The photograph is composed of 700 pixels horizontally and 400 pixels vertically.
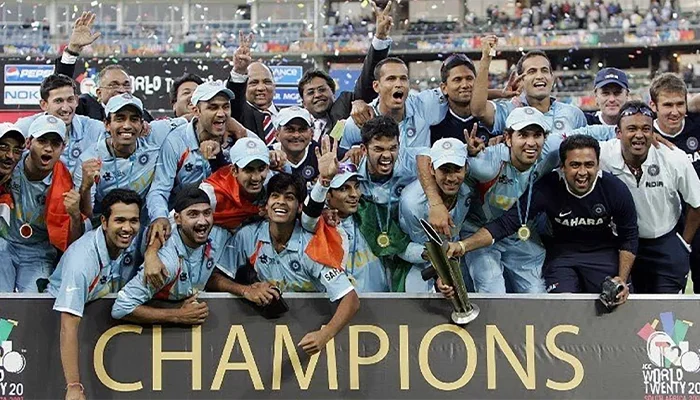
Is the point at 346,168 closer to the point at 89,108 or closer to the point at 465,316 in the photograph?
the point at 465,316

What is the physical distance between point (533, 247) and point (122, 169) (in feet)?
8.31

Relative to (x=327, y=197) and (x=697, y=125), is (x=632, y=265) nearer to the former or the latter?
(x=697, y=125)

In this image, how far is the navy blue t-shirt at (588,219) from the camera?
654 cm

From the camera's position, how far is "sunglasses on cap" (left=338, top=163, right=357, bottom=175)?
21.0 ft

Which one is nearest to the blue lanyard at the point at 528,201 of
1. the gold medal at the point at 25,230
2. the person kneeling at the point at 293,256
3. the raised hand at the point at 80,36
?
the person kneeling at the point at 293,256

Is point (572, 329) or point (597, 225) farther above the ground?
point (597, 225)

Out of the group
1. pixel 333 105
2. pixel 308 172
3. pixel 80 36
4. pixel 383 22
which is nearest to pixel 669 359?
pixel 308 172

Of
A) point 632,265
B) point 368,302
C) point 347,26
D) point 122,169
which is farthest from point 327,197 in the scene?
point 347,26

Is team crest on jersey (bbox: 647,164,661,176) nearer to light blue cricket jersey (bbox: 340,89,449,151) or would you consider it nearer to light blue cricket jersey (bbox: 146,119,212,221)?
light blue cricket jersey (bbox: 340,89,449,151)

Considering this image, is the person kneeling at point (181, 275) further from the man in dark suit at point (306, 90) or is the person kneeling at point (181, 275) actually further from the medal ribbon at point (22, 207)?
the man in dark suit at point (306, 90)

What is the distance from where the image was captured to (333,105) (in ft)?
27.7

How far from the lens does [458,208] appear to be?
6.64 m

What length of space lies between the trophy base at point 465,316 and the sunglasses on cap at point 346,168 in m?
1.02

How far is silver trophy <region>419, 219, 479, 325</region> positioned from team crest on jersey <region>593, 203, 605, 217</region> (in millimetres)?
933
